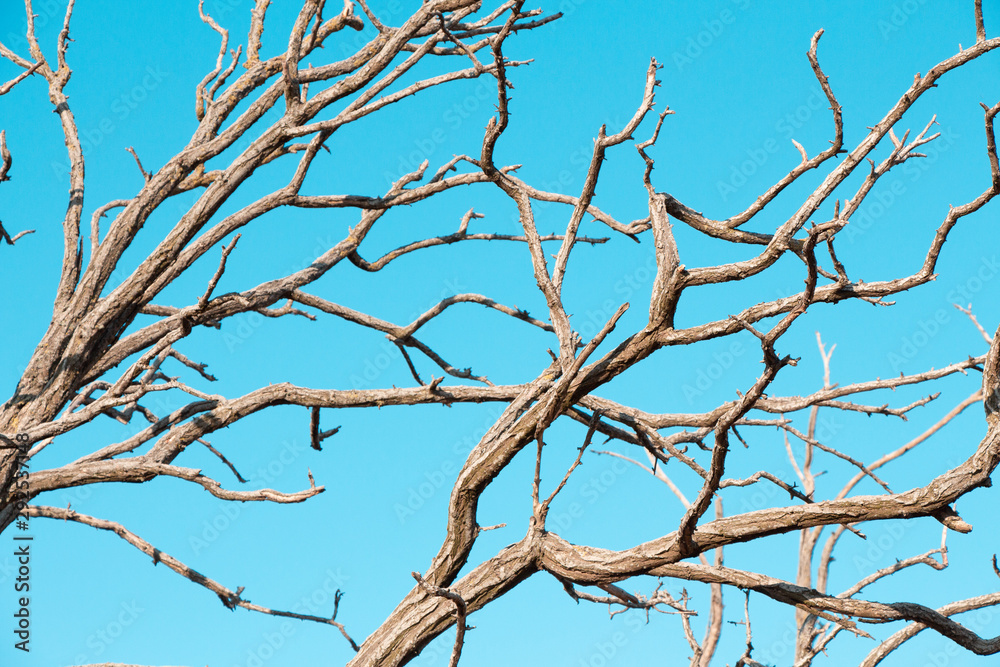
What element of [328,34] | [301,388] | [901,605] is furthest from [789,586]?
[328,34]

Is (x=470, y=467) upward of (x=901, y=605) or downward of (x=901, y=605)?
upward

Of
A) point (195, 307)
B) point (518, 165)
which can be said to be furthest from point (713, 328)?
point (195, 307)

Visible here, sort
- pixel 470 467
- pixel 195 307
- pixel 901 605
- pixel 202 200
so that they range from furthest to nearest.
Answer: pixel 202 200, pixel 195 307, pixel 470 467, pixel 901 605

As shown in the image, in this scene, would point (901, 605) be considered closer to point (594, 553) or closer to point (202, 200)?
point (594, 553)

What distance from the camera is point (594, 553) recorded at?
3805 millimetres

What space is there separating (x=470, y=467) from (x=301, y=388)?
5.49 feet

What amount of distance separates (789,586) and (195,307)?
352cm

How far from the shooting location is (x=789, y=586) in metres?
3.72

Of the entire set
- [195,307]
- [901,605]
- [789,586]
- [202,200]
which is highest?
[202,200]

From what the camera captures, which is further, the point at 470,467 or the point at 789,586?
the point at 470,467

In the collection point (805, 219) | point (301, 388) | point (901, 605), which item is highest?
point (301, 388)

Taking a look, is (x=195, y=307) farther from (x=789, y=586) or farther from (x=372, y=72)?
(x=789, y=586)

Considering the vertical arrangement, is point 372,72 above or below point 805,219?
above

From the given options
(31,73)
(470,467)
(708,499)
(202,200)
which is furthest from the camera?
(31,73)
